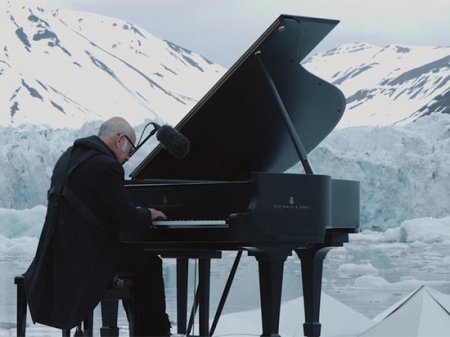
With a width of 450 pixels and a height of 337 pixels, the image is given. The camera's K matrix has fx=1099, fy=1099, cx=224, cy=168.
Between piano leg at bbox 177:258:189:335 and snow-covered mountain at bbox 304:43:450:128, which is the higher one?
snow-covered mountain at bbox 304:43:450:128

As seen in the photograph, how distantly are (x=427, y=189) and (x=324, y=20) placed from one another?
17.0 meters

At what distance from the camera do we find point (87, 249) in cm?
388

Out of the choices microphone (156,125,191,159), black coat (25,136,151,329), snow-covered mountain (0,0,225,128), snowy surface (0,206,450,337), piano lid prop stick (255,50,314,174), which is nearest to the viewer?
black coat (25,136,151,329)

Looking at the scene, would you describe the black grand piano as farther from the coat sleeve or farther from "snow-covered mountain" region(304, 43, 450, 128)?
"snow-covered mountain" region(304, 43, 450, 128)

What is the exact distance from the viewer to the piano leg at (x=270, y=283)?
419 centimetres

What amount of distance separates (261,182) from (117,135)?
596 mm

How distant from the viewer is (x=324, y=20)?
14.7 feet

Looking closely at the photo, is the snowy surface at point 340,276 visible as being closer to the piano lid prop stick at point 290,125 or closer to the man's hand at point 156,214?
the piano lid prop stick at point 290,125

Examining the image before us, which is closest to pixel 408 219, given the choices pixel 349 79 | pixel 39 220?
pixel 39 220

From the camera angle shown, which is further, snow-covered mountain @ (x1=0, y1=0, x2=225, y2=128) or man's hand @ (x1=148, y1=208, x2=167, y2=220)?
snow-covered mountain @ (x1=0, y1=0, x2=225, y2=128)

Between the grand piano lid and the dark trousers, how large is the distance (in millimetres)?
905

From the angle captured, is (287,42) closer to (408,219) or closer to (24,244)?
(24,244)

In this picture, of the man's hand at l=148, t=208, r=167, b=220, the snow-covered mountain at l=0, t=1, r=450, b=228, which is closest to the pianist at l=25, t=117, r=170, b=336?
the man's hand at l=148, t=208, r=167, b=220

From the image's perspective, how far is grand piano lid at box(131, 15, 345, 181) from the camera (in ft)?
15.0
